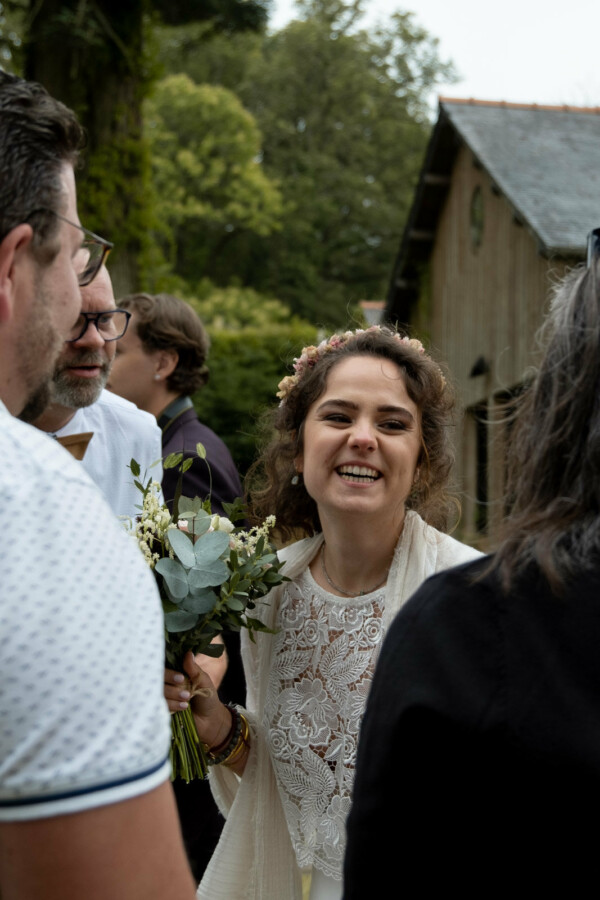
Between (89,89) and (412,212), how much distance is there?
12238mm

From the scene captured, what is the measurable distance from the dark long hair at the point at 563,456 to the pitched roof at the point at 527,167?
12133 millimetres

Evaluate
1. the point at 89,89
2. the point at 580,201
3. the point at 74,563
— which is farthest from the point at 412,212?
the point at 74,563

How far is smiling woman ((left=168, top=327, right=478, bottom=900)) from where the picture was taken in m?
2.75

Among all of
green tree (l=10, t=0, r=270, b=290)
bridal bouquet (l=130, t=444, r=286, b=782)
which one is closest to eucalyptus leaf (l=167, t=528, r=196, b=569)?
bridal bouquet (l=130, t=444, r=286, b=782)

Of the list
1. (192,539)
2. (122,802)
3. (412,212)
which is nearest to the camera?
(122,802)

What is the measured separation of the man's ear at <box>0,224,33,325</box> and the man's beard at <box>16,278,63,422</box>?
1.5 inches

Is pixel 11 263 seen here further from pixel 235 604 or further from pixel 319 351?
pixel 319 351

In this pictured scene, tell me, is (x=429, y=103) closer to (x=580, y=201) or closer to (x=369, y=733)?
(x=580, y=201)

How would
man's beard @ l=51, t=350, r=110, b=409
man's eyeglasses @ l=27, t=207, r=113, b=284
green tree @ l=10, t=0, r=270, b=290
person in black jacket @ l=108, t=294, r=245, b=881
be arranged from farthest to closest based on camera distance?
1. green tree @ l=10, t=0, r=270, b=290
2. person in black jacket @ l=108, t=294, r=245, b=881
3. man's beard @ l=51, t=350, r=110, b=409
4. man's eyeglasses @ l=27, t=207, r=113, b=284

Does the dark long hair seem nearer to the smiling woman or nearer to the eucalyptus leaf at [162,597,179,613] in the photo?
the eucalyptus leaf at [162,597,179,613]

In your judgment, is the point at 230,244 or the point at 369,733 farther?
the point at 230,244

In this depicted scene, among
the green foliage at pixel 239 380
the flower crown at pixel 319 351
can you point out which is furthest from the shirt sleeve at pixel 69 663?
the green foliage at pixel 239 380

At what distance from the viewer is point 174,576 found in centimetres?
249

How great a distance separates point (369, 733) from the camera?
1.36m
